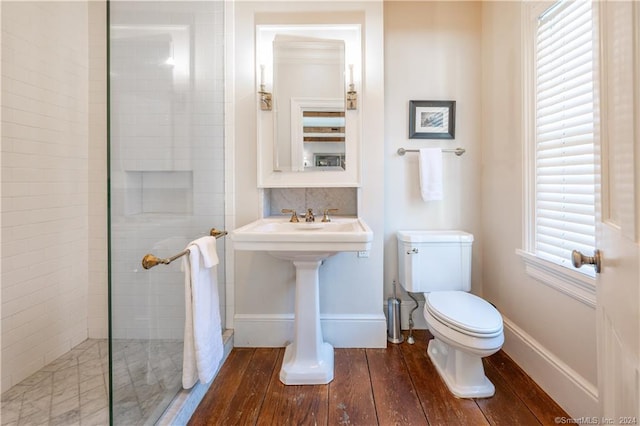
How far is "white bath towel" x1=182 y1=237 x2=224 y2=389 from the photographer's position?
1.32 meters

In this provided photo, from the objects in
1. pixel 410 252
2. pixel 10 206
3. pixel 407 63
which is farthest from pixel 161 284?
pixel 407 63

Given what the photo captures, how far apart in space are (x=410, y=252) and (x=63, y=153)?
2252 mm

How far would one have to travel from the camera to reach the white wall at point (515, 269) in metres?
1.31

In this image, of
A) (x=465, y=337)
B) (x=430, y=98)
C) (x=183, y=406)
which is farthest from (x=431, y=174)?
(x=183, y=406)

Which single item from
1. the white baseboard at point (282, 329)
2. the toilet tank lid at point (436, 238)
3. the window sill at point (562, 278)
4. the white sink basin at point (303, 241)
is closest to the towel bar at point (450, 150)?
the toilet tank lid at point (436, 238)

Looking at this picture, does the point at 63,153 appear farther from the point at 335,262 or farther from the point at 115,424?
the point at 335,262

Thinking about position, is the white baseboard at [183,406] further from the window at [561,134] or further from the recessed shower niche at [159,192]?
the window at [561,134]

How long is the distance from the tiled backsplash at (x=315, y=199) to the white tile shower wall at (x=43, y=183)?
127cm

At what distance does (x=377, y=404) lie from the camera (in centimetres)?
142

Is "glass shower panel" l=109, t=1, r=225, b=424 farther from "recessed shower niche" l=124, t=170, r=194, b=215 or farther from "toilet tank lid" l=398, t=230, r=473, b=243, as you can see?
"toilet tank lid" l=398, t=230, r=473, b=243

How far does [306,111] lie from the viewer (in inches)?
77.1

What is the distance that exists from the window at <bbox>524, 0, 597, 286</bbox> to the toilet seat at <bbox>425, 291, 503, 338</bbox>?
41 cm

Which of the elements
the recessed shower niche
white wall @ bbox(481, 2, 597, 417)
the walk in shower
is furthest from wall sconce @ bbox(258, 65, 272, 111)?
white wall @ bbox(481, 2, 597, 417)

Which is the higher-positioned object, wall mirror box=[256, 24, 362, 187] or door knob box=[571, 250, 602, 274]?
wall mirror box=[256, 24, 362, 187]
